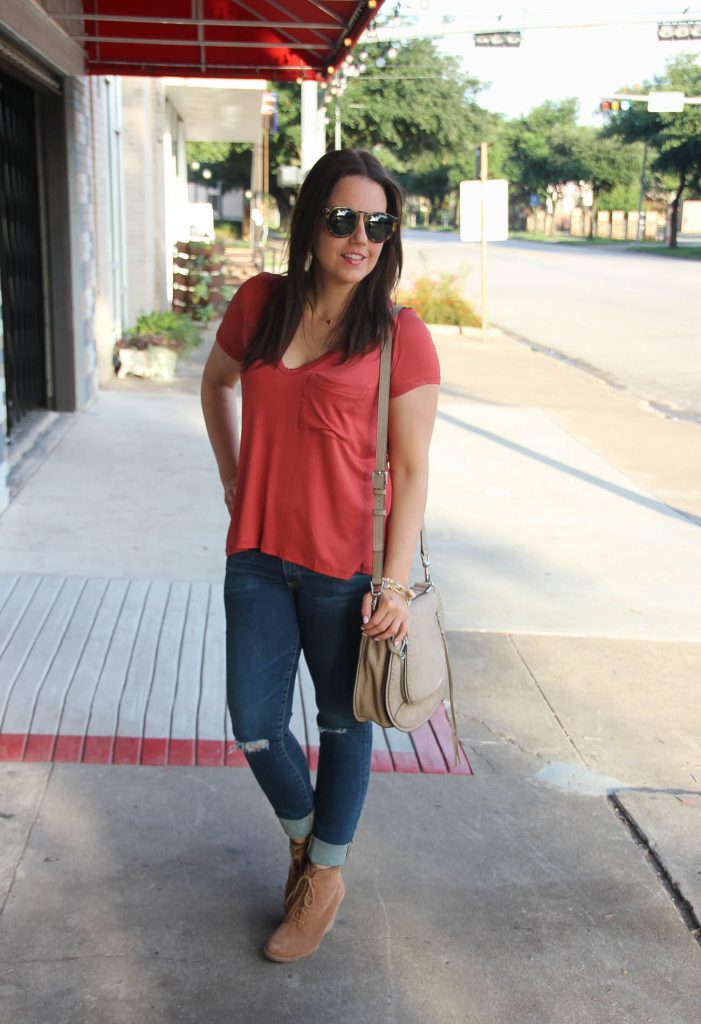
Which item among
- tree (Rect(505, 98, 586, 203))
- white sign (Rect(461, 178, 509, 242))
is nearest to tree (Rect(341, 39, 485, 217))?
white sign (Rect(461, 178, 509, 242))

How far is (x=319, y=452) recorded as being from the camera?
262cm

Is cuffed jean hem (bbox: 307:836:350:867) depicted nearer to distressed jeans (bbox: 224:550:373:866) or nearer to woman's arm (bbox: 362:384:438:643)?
distressed jeans (bbox: 224:550:373:866)

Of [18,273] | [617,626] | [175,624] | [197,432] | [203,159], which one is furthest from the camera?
[203,159]

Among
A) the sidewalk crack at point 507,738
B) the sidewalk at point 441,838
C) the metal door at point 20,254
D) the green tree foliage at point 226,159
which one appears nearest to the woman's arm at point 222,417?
the sidewalk at point 441,838

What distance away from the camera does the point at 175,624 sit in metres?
4.80

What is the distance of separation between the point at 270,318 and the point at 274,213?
2699 inches

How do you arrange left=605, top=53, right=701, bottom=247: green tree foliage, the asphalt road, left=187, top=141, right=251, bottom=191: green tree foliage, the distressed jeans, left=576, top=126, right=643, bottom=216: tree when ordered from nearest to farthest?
1. the distressed jeans
2. the asphalt road
3. left=187, top=141, right=251, bottom=191: green tree foliage
4. left=605, top=53, right=701, bottom=247: green tree foliage
5. left=576, top=126, right=643, bottom=216: tree

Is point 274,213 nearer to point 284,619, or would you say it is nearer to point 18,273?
point 18,273

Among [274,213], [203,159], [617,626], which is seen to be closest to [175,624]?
[617,626]

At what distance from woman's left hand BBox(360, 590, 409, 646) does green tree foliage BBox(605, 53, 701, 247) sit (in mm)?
53555

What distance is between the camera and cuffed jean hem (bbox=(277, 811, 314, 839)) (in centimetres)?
289

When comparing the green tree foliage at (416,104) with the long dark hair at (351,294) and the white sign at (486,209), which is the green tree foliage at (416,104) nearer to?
the white sign at (486,209)

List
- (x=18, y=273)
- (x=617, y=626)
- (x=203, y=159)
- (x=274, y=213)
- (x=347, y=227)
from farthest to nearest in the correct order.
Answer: (x=274, y=213)
(x=203, y=159)
(x=18, y=273)
(x=617, y=626)
(x=347, y=227)

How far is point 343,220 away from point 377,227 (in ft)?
0.26
